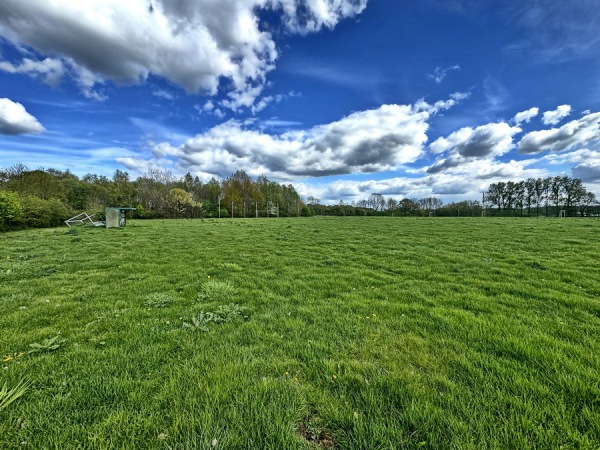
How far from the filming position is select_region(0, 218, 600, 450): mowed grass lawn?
A: 218 centimetres

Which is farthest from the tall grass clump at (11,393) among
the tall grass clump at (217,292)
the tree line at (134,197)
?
the tree line at (134,197)

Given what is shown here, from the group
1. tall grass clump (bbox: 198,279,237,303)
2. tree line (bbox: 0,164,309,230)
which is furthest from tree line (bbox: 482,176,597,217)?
tall grass clump (bbox: 198,279,237,303)

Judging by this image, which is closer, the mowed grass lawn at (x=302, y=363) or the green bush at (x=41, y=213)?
the mowed grass lawn at (x=302, y=363)

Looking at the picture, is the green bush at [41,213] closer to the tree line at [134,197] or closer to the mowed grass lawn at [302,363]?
the tree line at [134,197]

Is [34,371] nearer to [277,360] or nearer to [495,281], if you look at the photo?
[277,360]

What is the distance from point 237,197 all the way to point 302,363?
73.2m

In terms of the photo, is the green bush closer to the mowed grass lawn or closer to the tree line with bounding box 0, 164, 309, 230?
the tree line with bounding box 0, 164, 309, 230

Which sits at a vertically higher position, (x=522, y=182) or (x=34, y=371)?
(x=522, y=182)

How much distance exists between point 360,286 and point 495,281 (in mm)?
3696

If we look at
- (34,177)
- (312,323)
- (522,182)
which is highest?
(522,182)

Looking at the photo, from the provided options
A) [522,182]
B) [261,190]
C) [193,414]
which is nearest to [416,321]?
[193,414]

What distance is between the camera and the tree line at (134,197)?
22969mm

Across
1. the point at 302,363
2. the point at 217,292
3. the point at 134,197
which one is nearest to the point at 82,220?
the point at 217,292

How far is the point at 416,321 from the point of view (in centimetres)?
435
